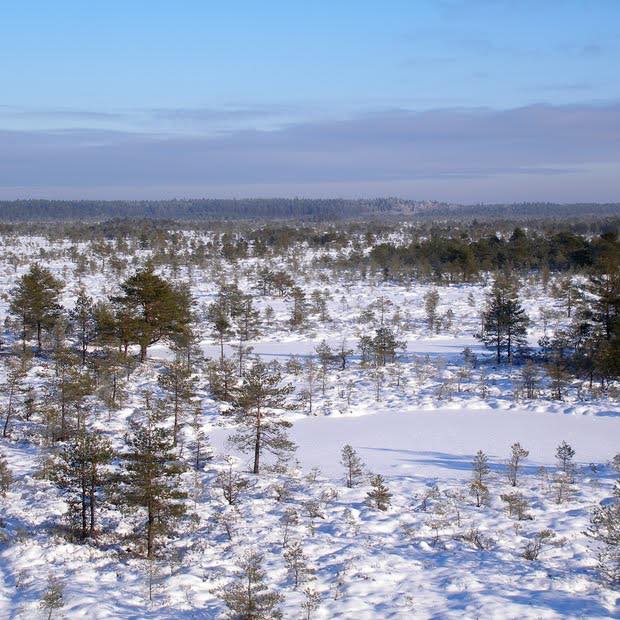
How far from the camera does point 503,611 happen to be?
12.3m

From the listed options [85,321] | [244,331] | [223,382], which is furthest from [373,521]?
[244,331]

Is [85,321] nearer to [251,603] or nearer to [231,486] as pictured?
[231,486]

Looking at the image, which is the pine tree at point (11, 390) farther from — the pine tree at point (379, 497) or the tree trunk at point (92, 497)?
the pine tree at point (379, 497)

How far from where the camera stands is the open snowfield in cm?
1295

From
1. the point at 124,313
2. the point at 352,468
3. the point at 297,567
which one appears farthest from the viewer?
the point at 124,313

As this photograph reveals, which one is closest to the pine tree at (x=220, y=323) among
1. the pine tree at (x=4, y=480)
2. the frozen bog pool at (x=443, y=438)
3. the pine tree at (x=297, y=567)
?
the frozen bog pool at (x=443, y=438)

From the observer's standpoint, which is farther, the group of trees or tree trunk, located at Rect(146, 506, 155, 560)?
the group of trees

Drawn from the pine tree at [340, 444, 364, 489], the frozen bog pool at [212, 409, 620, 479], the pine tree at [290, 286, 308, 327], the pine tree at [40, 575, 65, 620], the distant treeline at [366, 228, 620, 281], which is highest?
the distant treeline at [366, 228, 620, 281]

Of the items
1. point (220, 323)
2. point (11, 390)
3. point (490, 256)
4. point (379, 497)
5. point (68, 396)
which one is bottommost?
point (379, 497)

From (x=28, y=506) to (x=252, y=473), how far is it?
7726 mm

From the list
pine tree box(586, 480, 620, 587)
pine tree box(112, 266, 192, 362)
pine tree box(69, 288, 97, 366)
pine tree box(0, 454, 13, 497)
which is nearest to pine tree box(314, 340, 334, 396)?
pine tree box(112, 266, 192, 362)

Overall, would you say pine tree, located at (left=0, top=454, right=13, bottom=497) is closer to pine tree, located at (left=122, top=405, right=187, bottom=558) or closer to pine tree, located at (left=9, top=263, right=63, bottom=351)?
pine tree, located at (left=122, top=405, right=187, bottom=558)

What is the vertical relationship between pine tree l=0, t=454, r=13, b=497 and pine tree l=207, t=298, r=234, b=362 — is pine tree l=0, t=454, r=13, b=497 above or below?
below

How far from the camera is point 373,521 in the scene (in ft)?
58.3
